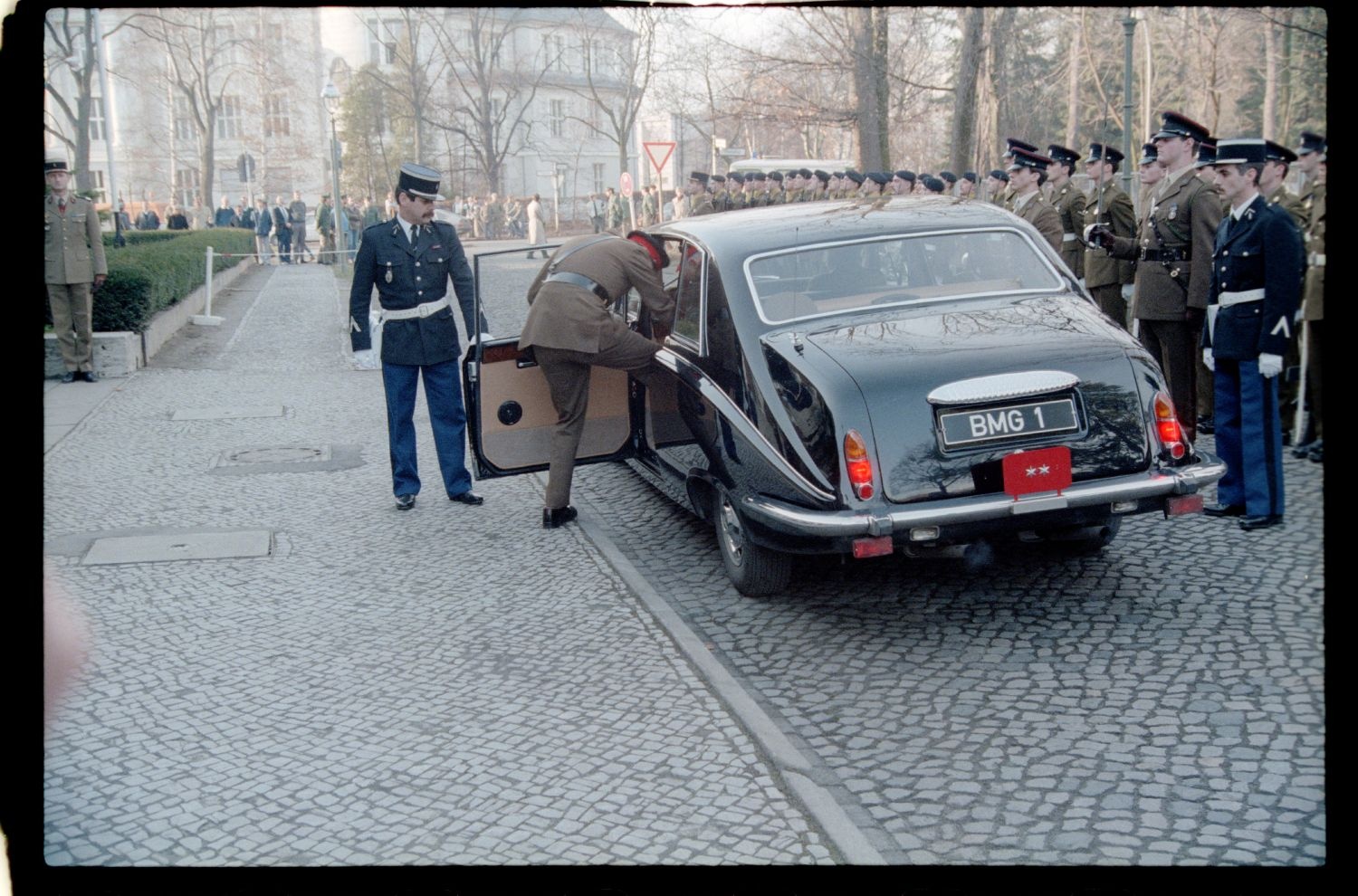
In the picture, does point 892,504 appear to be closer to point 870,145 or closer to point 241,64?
point 870,145

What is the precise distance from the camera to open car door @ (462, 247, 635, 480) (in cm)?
762

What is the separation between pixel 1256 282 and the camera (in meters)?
6.79

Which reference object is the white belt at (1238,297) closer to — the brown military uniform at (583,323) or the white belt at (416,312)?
the brown military uniform at (583,323)

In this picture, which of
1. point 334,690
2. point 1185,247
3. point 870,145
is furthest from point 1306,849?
point 870,145

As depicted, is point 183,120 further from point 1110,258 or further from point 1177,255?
point 1177,255

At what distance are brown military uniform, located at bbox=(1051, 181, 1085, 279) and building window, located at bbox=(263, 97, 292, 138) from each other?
175ft

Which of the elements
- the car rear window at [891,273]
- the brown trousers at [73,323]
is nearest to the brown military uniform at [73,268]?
the brown trousers at [73,323]

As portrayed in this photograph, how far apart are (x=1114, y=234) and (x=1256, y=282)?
3335mm

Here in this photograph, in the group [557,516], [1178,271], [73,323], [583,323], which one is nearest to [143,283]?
[73,323]

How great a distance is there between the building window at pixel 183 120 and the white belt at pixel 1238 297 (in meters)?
58.6

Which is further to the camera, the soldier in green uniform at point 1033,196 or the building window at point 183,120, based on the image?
the building window at point 183,120

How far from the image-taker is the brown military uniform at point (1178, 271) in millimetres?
8375

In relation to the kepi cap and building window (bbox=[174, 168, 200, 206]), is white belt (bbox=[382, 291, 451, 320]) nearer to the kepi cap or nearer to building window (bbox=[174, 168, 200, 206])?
the kepi cap

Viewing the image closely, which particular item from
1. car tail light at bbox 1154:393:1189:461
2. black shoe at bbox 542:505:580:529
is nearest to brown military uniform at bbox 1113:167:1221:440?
car tail light at bbox 1154:393:1189:461
